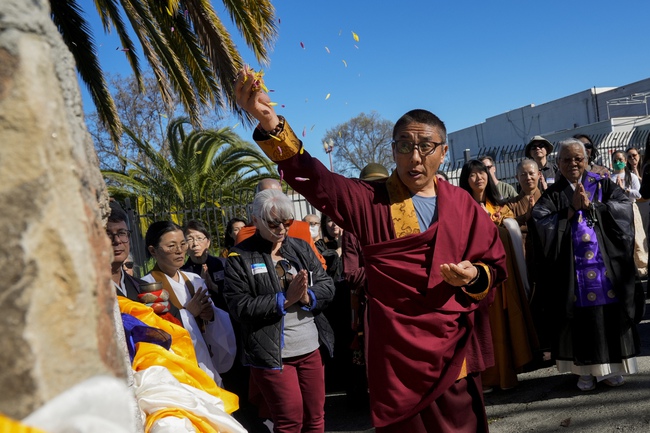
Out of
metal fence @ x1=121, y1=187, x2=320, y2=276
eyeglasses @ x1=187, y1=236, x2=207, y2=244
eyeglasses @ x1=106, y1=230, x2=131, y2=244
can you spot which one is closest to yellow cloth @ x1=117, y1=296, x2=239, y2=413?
eyeglasses @ x1=106, y1=230, x2=131, y2=244

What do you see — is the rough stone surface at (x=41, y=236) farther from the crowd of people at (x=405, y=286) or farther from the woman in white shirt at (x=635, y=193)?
the woman in white shirt at (x=635, y=193)

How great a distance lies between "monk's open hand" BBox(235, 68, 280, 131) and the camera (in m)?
2.56

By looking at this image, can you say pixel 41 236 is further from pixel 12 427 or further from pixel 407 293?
pixel 407 293

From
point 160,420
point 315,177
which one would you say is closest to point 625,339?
point 315,177

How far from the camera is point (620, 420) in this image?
14.8ft

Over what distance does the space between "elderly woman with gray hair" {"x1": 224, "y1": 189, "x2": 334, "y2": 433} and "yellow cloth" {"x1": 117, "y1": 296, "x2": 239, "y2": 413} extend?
740mm

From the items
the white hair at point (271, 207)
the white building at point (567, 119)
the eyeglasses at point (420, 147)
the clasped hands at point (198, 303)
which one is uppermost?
the white building at point (567, 119)

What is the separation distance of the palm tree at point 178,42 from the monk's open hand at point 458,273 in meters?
5.13

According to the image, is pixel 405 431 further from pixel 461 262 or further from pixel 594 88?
pixel 594 88

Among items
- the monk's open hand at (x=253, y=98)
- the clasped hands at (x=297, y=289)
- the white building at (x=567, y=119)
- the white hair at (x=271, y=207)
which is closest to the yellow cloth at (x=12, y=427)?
the monk's open hand at (x=253, y=98)

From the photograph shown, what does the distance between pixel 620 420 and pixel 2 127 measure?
4770 millimetres

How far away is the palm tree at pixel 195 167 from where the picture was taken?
1397 centimetres

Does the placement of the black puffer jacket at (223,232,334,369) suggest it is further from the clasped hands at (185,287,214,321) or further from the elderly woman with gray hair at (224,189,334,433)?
the clasped hands at (185,287,214,321)

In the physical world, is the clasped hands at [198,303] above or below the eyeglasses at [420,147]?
below
